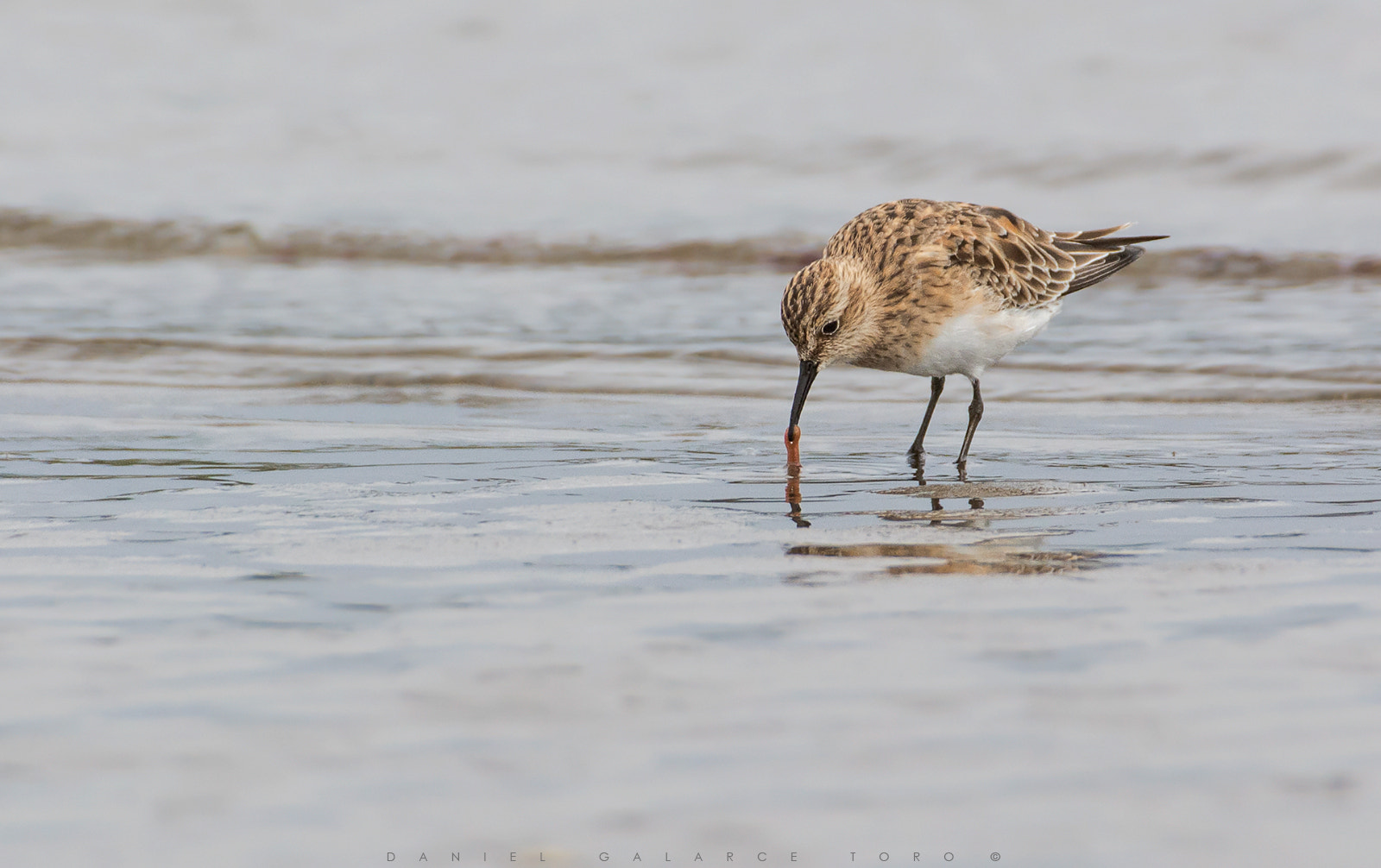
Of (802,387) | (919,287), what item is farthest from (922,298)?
(802,387)

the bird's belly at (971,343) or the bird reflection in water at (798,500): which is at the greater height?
the bird's belly at (971,343)

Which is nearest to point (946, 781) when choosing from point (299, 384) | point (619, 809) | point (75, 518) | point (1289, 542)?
point (619, 809)

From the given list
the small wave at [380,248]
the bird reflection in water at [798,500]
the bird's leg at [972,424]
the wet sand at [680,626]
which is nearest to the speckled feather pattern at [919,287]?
the bird's leg at [972,424]

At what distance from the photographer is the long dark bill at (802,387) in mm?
6752

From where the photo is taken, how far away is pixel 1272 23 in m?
17.6

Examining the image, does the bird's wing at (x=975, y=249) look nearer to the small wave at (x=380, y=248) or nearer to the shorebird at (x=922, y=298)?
the shorebird at (x=922, y=298)

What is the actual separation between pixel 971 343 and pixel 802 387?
3.07 feet

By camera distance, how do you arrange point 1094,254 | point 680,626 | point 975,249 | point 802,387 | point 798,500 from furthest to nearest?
point 1094,254, point 975,249, point 802,387, point 798,500, point 680,626

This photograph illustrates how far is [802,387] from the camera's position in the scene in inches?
273

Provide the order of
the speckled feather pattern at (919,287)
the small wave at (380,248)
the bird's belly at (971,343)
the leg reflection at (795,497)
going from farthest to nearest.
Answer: the small wave at (380,248)
the bird's belly at (971,343)
the speckled feather pattern at (919,287)
the leg reflection at (795,497)

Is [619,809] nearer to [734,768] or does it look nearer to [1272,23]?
[734,768]

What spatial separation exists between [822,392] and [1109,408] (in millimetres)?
1617

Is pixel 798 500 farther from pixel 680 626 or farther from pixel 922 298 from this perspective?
pixel 680 626

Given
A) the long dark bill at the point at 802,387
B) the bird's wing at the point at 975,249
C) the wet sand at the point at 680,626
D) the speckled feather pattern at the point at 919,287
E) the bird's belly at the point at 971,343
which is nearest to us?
the wet sand at the point at 680,626
